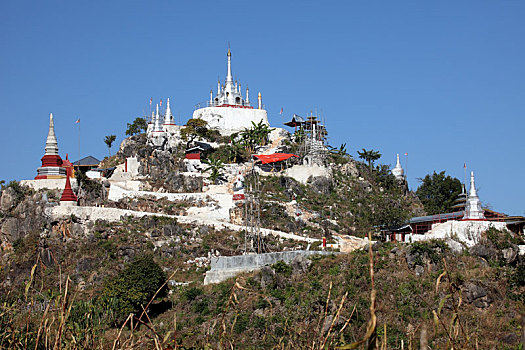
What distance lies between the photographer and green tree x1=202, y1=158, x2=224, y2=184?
2425 inches

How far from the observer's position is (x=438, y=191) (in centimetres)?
6756

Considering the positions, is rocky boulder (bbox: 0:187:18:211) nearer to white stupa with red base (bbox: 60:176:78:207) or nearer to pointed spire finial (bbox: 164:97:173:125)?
white stupa with red base (bbox: 60:176:78:207)

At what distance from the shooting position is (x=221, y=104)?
3049 inches

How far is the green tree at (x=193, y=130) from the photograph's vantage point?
6944 centimetres

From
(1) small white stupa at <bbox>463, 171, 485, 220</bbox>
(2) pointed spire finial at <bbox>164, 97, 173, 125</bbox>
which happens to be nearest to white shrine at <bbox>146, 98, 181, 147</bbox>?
(2) pointed spire finial at <bbox>164, 97, 173, 125</bbox>

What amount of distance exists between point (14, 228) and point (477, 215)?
33214mm

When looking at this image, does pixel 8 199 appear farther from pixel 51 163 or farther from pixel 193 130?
pixel 193 130

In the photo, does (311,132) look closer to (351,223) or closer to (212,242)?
(351,223)

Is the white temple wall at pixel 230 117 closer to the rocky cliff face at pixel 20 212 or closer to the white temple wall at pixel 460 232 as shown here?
the rocky cliff face at pixel 20 212

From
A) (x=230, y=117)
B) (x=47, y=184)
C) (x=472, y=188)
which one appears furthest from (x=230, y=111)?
(x=472, y=188)

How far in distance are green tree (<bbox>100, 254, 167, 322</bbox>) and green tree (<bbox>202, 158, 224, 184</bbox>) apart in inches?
862

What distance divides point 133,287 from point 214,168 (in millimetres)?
25065

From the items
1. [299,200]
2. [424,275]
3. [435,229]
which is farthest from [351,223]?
[424,275]

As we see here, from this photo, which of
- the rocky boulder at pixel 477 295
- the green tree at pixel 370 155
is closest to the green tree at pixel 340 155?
the green tree at pixel 370 155
